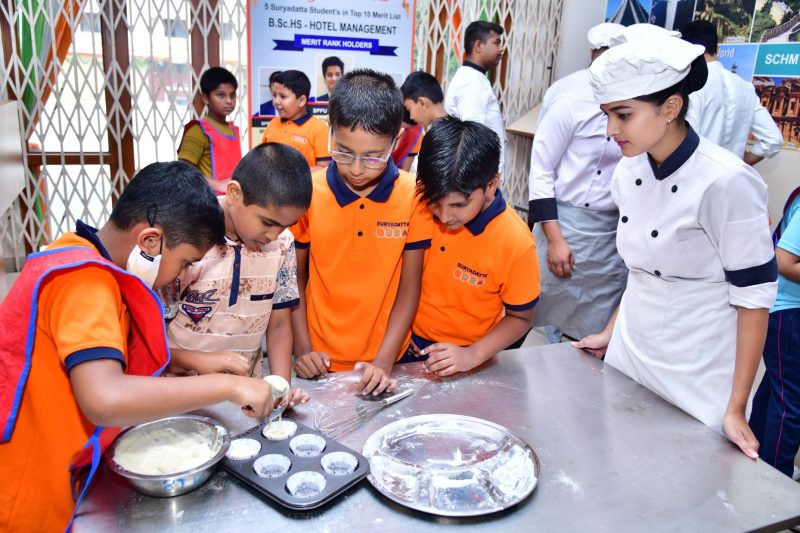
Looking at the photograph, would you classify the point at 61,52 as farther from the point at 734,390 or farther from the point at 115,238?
the point at 734,390

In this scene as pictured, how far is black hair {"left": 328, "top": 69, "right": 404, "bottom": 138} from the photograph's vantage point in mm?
1436

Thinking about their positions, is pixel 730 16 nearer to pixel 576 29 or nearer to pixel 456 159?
pixel 576 29

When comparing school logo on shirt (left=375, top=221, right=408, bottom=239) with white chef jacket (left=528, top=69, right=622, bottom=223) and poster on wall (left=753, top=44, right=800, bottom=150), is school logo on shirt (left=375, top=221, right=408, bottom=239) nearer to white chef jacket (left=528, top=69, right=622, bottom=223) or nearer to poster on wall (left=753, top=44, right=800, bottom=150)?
white chef jacket (left=528, top=69, right=622, bottom=223)

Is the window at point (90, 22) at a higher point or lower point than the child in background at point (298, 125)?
higher

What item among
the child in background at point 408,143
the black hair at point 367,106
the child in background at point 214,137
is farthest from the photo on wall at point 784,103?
the child in background at point 214,137

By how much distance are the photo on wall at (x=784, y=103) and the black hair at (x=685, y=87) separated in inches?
85.7

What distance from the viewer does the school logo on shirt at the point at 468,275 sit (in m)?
1.59

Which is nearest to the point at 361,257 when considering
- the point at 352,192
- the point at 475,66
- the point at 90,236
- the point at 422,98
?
the point at 352,192

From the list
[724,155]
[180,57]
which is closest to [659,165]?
[724,155]

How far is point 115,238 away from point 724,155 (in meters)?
1.20

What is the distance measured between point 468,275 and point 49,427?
98cm

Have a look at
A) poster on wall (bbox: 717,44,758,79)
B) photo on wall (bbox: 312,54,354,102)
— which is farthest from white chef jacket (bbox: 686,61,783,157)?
photo on wall (bbox: 312,54,354,102)

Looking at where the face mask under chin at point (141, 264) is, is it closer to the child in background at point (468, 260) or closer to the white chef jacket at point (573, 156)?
the child in background at point (468, 260)

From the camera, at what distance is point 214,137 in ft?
10.3
